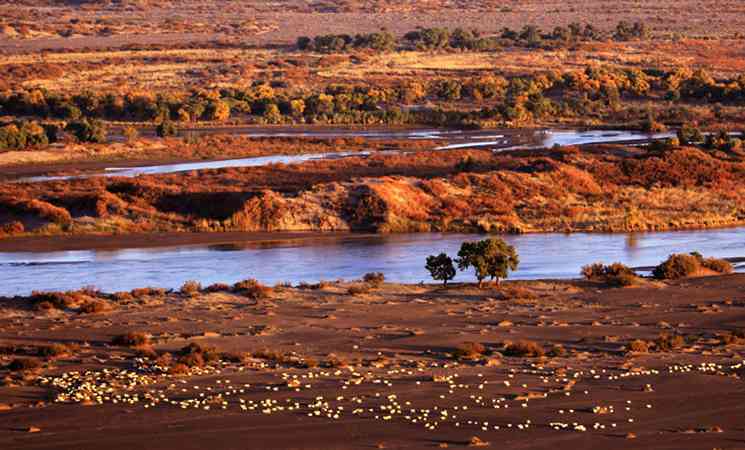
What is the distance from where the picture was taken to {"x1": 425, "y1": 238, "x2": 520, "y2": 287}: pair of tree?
26.7 metres

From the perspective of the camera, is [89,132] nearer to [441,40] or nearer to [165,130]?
[165,130]

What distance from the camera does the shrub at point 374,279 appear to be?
2594cm

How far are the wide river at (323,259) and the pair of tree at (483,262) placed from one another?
3.18 ft

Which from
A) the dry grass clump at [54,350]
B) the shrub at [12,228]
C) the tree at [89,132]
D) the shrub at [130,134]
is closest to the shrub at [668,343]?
the dry grass clump at [54,350]

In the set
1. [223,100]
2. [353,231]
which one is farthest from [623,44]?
[353,231]

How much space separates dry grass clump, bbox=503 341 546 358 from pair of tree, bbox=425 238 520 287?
6.55 meters

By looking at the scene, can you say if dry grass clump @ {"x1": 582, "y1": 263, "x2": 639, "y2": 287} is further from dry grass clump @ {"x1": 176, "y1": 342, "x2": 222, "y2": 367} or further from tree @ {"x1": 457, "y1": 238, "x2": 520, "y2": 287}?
dry grass clump @ {"x1": 176, "y1": 342, "x2": 222, "y2": 367}

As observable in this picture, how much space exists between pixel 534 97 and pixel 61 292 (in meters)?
48.7

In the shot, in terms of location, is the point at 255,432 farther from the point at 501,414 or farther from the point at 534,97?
the point at 534,97

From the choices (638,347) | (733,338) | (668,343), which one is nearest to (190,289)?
(638,347)

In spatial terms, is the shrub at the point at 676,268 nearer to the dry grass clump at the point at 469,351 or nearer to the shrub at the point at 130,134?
the dry grass clump at the point at 469,351

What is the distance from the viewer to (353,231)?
36.7 meters

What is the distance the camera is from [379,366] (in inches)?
735

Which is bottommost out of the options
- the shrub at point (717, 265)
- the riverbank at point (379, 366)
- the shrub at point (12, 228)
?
the riverbank at point (379, 366)
